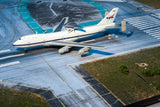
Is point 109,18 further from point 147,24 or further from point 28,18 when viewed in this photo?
point 28,18

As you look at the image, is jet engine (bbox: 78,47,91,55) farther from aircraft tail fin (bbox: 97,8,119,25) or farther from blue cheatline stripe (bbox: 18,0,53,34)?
blue cheatline stripe (bbox: 18,0,53,34)

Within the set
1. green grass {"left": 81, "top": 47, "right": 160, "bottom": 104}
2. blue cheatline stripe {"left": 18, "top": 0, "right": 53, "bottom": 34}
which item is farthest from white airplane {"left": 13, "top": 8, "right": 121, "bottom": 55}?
blue cheatline stripe {"left": 18, "top": 0, "right": 53, "bottom": 34}

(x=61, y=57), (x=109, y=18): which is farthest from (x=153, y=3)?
(x=61, y=57)

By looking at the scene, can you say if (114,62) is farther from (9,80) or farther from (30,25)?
(30,25)

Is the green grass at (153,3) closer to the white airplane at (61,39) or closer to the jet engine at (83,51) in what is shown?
the white airplane at (61,39)

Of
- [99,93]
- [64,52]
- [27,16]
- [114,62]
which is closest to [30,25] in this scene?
[27,16]

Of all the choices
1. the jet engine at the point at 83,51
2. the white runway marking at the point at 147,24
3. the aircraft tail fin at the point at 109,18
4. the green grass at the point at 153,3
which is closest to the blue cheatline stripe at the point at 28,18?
the jet engine at the point at 83,51

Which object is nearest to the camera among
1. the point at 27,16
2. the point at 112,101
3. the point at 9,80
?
the point at 112,101
